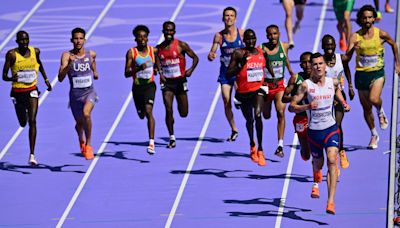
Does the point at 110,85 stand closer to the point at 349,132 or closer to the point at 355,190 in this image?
the point at 349,132

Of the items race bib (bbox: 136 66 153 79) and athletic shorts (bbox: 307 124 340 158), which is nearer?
athletic shorts (bbox: 307 124 340 158)

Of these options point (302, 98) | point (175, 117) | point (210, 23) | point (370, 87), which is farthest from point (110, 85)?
point (302, 98)

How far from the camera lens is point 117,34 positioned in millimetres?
28969

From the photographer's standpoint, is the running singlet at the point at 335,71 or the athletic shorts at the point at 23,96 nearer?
the running singlet at the point at 335,71

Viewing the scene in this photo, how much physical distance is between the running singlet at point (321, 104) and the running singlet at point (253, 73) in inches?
112

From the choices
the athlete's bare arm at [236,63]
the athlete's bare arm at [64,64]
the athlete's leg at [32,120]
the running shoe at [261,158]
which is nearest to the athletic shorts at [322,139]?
the running shoe at [261,158]

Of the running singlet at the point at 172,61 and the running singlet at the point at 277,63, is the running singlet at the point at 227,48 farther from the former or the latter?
the running singlet at the point at 277,63

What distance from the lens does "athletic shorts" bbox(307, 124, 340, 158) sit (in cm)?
1802

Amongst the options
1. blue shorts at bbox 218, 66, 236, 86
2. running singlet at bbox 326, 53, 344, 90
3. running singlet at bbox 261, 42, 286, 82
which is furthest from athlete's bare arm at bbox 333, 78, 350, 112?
blue shorts at bbox 218, 66, 236, 86

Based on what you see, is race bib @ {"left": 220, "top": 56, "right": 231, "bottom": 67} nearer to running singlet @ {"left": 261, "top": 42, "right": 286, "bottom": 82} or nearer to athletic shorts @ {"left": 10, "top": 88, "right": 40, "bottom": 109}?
running singlet @ {"left": 261, "top": 42, "right": 286, "bottom": 82}

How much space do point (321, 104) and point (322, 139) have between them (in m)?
0.42

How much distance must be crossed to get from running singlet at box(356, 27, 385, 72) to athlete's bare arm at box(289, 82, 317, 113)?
11.3 feet

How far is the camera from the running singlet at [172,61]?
21.9 meters

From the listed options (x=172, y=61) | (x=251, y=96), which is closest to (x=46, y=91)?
(x=172, y=61)
